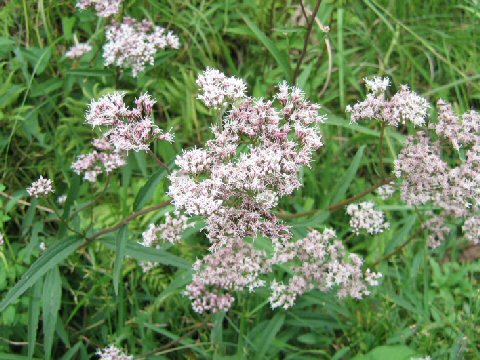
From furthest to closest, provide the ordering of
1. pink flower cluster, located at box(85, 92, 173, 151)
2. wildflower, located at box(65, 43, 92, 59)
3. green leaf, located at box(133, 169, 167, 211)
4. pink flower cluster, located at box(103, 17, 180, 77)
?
1. wildflower, located at box(65, 43, 92, 59)
2. pink flower cluster, located at box(103, 17, 180, 77)
3. green leaf, located at box(133, 169, 167, 211)
4. pink flower cluster, located at box(85, 92, 173, 151)

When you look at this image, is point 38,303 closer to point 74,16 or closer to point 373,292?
point 373,292

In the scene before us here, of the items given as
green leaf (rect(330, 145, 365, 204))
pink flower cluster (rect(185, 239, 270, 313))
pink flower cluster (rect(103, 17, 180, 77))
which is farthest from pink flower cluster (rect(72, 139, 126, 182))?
green leaf (rect(330, 145, 365, 204))

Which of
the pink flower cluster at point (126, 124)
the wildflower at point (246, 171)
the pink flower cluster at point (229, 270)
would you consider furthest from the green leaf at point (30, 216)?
the wildflower at point (246, 171)

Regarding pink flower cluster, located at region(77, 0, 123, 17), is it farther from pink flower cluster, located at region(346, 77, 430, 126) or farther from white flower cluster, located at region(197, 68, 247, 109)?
pink flower cluster, located at region(346, 77, 430, 126)

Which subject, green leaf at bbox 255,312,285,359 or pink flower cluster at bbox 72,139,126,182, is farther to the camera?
green leaf at bbox 255,312,285,359

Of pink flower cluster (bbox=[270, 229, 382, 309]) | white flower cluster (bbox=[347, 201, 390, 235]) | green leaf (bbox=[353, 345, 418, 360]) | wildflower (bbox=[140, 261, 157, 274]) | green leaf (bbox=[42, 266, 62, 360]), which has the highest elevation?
white flower cluster (bbox=[347, 201, 390, 235])

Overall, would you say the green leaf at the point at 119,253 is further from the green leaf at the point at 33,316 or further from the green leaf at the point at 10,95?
the green leaf at the point at 10,95

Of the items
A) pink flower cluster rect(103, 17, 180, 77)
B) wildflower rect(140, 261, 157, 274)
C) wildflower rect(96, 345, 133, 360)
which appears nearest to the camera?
wildflower rect(96, 345, 133, 360)
